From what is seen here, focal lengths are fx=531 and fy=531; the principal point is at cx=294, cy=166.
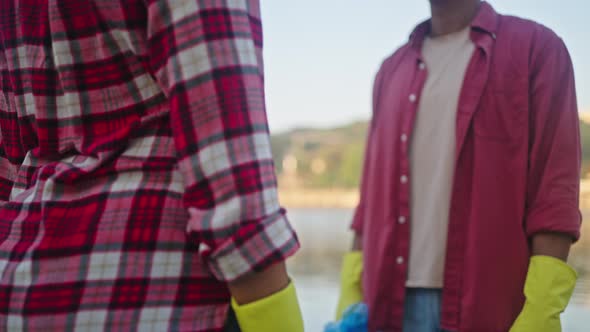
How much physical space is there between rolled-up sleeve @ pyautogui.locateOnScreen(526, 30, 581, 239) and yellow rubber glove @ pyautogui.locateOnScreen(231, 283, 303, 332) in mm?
617

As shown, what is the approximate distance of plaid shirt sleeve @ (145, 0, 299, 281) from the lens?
1.48 feet

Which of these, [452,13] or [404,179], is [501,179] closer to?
[404,179]

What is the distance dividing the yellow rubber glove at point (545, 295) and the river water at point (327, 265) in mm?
75

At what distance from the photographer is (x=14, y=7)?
23.1 inches

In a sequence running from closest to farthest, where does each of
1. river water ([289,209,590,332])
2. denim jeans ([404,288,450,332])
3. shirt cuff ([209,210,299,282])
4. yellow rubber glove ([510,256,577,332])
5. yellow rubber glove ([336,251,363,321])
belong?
shirt cuff ([209,210,299,282]) < yellow rubber glove ([510,256,577,332]) < denim jeans ([404,288,450,332]) < yellow rubber glove ([336,251,363,321]) < river water ([289,209,590,332])

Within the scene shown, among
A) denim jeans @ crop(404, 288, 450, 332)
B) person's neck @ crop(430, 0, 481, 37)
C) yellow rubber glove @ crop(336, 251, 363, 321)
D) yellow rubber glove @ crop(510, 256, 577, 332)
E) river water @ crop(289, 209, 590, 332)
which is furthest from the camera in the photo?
river water @ crop(289, 209, 590, 332)

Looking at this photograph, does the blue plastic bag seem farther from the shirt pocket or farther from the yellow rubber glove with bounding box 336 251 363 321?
the shirt pocket

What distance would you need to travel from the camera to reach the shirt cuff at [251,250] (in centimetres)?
45

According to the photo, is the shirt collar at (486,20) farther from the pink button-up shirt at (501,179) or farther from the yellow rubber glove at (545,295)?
the yellow rubber glove at (545,295)

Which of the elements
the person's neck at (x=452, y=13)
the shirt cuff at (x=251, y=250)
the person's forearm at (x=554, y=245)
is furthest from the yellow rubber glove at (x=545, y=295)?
the shirt cuff at (x=251, y=250)

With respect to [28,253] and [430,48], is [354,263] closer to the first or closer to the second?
[430,48]

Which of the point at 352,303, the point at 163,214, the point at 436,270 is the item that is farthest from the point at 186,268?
the point at 352,303

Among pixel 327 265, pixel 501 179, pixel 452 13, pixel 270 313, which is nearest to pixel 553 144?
pixel 501 179

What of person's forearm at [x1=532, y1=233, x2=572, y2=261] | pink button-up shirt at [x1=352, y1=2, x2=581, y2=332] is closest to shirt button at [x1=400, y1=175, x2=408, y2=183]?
pink button-up shirt at [x1=352, y1=2, x2=581, y2=332]
